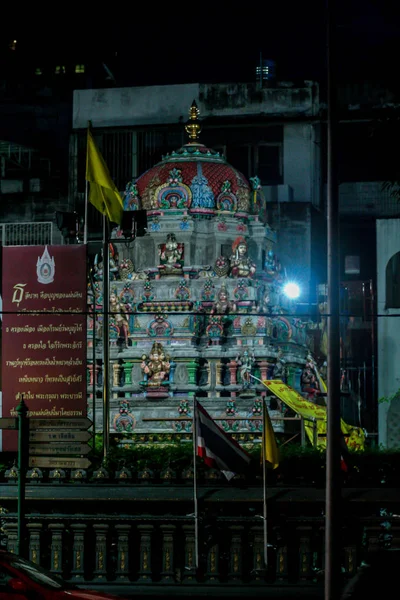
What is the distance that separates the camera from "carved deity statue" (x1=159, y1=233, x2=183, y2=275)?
44219 mm

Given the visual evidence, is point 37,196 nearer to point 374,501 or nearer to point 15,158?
point 15,158

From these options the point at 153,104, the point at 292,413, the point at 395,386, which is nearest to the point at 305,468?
the point at 292,413

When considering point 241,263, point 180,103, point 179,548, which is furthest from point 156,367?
point 179,548

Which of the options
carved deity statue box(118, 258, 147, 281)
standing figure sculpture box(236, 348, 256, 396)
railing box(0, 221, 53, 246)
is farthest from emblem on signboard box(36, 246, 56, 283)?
railing box(0, 221, 53, 246)

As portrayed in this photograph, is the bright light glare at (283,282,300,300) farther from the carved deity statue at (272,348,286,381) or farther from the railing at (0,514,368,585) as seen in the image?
the railing at (0,514,368,585)

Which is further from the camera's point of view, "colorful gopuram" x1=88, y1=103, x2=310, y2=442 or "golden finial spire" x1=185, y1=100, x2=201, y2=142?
Result: "golden finial spire" x1=185, y1=100, x2=201, y2=142

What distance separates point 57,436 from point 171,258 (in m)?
21.3

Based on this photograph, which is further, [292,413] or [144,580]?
[292,413]

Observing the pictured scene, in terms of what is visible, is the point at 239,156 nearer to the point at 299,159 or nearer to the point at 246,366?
the point at 299,159

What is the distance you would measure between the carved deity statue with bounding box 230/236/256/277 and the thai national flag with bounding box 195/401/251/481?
19.7m

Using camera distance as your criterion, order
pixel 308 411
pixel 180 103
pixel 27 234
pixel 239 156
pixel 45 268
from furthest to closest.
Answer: pixel 239 156, pixel 180 103, pixel 27 234, pixel 308 411, pixel 45 268

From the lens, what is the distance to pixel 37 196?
57.4m

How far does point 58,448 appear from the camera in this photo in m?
23.4

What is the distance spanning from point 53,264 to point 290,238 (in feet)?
81.6
